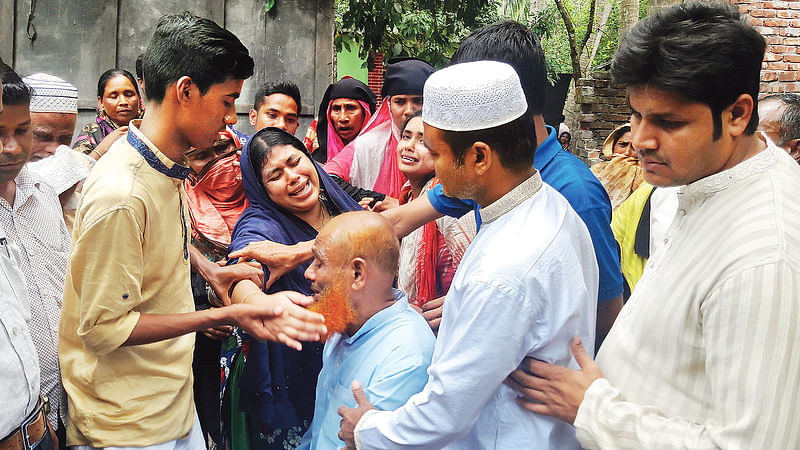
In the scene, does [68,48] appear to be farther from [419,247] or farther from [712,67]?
[712,67]

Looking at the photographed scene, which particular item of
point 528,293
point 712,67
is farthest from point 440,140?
point 712,67

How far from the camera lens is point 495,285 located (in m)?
1.60

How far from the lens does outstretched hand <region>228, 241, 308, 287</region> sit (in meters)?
2.78

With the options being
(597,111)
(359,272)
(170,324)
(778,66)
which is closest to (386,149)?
(359,272)

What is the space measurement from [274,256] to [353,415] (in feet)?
3.25

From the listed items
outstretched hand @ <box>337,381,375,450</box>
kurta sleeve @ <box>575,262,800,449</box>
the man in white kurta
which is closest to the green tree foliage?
outstretched hand @ <box>337,381,375,450</box>

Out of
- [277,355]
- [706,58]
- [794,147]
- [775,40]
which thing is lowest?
[277,355]

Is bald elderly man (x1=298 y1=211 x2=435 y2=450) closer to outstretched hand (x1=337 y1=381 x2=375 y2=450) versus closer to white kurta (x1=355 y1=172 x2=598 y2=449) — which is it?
outstretched hand (x1=337 y1=381 x2=375 y2=450)

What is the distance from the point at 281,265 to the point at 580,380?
152 centimetres

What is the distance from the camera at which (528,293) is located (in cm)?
161

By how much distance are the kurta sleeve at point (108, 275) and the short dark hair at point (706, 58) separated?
150cm

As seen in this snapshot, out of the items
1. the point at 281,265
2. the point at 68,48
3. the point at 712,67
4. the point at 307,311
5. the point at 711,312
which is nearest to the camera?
the point at 711,312

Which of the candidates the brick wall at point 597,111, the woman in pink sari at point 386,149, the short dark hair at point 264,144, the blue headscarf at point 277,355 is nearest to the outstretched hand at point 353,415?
the blue headscarf at point 277,355

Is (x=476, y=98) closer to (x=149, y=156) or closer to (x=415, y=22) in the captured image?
(x=149, y=156)
